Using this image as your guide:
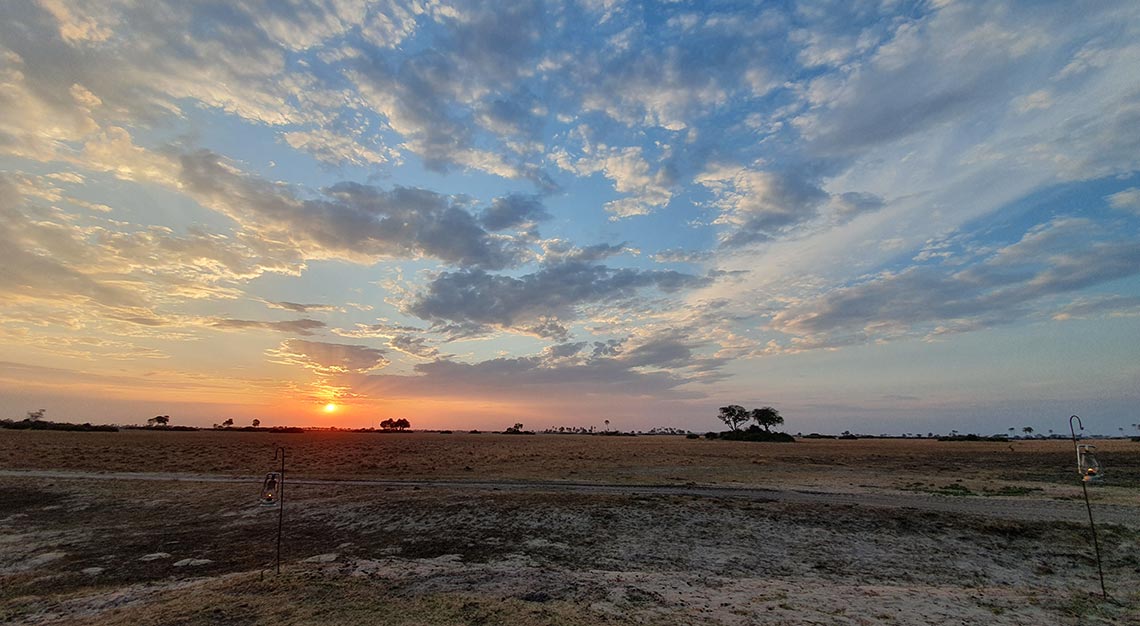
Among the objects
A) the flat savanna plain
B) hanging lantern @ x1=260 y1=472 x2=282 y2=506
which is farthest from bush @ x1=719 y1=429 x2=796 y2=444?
hanging lantern @ x1=260 y1=472 x2=282 y2=506

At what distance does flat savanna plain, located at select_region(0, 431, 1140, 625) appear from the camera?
11.0 meters

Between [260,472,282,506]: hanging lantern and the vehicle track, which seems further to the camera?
the vehicle track

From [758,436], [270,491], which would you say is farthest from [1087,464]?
[758,436]

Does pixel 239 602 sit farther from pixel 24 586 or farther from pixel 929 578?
pixel 929 578

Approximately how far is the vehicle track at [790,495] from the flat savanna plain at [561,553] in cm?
23

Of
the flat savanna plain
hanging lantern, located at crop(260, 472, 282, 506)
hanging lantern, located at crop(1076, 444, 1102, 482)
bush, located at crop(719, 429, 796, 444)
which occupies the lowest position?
bush, located at crop(719, 429, 796, 444)

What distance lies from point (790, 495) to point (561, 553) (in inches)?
612

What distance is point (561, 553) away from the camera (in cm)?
1603

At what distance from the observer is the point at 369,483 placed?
99.5 ft

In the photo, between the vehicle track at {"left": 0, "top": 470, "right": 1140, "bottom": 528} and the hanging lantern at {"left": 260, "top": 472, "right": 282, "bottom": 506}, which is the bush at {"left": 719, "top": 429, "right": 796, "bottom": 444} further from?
the hanging lantern at {"left": 260, "top": 472, "right": 282, "bottom": 506}

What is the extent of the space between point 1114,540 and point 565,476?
26.4 meters

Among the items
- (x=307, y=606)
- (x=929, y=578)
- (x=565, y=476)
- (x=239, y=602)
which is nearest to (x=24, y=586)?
(x=239, y=602)

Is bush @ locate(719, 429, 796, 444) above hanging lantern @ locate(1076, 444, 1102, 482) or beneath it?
beneath

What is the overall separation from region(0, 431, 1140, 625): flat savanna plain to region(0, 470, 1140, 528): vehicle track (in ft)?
0.76
